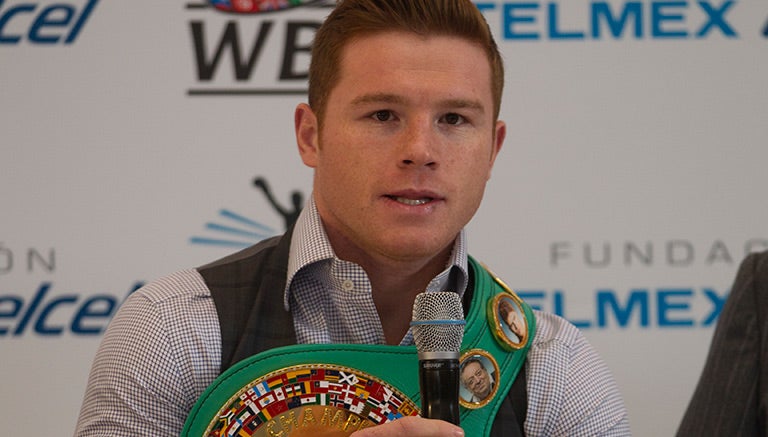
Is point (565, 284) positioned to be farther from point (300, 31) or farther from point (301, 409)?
point (301, 409)

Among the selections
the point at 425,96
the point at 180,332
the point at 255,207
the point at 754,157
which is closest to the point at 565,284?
the point at 754,157

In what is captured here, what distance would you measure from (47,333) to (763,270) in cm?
194

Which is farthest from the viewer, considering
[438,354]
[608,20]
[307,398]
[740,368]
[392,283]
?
[608,20]

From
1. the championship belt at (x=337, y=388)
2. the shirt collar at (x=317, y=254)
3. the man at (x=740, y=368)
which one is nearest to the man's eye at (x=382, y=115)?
the shirt collar at (x=317, y=254)

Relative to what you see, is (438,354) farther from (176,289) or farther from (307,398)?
(176,289)

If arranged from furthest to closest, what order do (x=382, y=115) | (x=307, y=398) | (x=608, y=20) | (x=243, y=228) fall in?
1. (x=608, y=20)
2. (x=243, y=228)
3. (x=382, y=115)
4. (x=307, y=398)

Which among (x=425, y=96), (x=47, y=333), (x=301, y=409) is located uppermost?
(x=425, y=96)

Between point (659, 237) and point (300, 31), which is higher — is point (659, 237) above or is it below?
below

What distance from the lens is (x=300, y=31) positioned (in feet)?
9.62

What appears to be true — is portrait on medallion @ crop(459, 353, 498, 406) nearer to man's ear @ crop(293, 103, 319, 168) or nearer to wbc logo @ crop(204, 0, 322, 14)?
man's ear @ crop(293, 103, 319, 168)

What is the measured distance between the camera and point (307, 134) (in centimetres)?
217

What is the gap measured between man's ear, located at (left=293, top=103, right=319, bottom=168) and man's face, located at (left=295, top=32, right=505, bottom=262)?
6 cm

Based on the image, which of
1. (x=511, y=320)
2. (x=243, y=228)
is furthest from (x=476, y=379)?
(x=243, y=228)

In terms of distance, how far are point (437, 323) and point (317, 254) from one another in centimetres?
52
